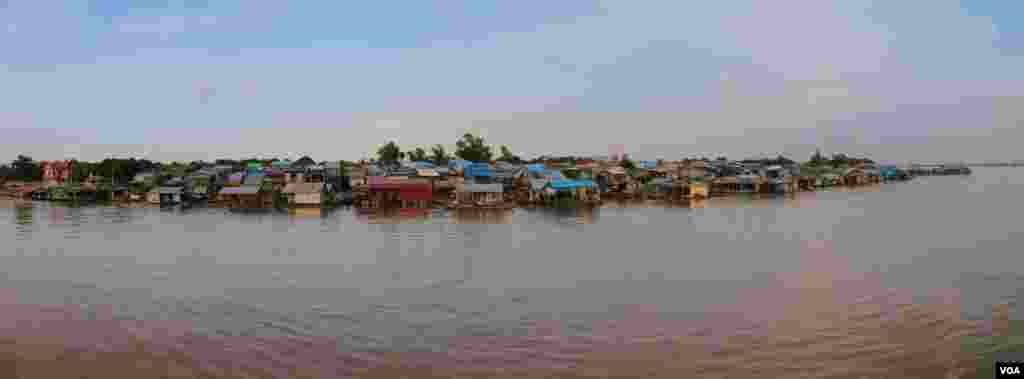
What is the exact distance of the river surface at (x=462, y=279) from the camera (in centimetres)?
774

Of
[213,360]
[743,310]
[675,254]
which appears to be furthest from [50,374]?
[675,254]

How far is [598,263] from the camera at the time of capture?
12930 mm

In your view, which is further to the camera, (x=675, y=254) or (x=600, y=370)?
(x=675, y=254)

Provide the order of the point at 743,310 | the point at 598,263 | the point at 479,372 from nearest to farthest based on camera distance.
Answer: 1. the point at 479,372
2. the point at 743,310
3. the point at 598,263

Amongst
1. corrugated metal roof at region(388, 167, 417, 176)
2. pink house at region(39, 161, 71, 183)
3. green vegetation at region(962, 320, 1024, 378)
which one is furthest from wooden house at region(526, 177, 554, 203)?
pink house at region(39, 161, 71, 183)

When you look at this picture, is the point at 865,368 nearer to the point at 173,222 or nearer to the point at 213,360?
the point at 213,360

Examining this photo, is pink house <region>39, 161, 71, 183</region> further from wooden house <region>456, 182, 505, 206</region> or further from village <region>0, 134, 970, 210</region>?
wooden house <region>456, 182, 505, 206</region>

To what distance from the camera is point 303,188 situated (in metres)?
28.7

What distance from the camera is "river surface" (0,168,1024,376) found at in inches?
305

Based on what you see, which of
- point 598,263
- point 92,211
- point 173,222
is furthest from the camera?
point 92,211

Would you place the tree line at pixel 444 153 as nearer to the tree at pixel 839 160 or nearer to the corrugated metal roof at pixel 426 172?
the corrugated metal roof at pixel 426 172

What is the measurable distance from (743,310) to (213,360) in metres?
6.91

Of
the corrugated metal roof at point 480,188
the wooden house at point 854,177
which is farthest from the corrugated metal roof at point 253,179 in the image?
the wooden house at point 854,177

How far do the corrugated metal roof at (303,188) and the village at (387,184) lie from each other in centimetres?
5
